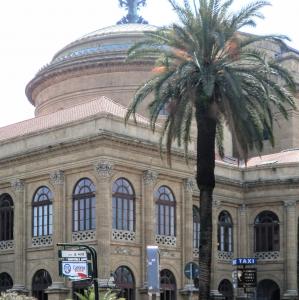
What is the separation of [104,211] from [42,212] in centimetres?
487

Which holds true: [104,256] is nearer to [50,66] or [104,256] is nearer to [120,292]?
[120,292]

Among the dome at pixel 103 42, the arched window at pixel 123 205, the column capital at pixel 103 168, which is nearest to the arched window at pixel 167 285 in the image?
the arched window at pixel 123 205

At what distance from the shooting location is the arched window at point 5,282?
153 ft

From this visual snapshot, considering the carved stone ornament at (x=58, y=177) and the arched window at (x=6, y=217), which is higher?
the carved stone ornament at (x=58, y=177)

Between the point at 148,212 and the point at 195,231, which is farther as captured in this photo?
the point at 195,231

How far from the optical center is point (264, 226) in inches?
2088

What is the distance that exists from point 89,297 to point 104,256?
8.89 meters

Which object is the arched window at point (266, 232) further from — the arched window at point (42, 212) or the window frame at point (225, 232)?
the arched window at point (42, 212)

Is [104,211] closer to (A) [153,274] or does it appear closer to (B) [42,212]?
(B) [42,212]

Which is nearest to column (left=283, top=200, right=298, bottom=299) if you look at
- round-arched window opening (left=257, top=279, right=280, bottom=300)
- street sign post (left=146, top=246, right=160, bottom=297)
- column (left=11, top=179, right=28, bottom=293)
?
round-arched window opening (left=257, top=279, right=280, bottom=300)

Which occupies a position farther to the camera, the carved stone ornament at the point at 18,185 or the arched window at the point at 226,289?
the arched window at the point at 226,289

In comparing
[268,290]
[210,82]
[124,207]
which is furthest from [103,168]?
[268,290]

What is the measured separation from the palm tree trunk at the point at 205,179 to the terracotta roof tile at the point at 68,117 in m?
11.8

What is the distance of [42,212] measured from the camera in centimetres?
4534
